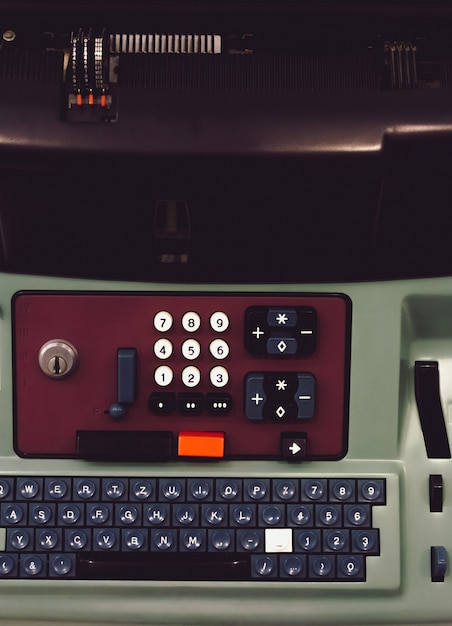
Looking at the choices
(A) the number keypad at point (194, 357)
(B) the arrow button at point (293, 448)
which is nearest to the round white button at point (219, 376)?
(A) the number keypad at point (194, 357)

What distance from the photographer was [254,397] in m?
0.99

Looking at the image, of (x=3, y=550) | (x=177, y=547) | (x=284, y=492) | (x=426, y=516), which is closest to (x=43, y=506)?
(x=3, y=550)

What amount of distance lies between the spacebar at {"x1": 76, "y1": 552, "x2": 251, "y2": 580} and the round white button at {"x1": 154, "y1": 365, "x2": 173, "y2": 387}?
215 mm

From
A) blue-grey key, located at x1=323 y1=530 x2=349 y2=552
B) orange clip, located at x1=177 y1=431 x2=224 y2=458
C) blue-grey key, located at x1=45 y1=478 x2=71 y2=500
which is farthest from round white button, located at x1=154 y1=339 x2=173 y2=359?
blue-grey key, located at x1=323 y1=530 x2=349 y2=552

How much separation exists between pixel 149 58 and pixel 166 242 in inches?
8.8

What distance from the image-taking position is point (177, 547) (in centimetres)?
98

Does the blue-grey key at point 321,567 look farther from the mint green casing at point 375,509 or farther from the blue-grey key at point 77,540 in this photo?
the blue-grey key at point 77,540

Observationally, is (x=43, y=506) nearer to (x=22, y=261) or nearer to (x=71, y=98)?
(x=22, y=261)

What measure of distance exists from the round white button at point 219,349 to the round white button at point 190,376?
0.10 feet

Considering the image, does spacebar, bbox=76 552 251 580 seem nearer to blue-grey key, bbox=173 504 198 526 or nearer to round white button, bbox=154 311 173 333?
blue-grey key, bbox=173 504 198 526

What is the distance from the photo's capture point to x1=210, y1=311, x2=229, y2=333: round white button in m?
0.99

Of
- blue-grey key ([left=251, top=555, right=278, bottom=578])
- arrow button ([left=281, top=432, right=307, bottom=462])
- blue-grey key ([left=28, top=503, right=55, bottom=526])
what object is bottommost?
blue-grey key ([left=251, top=555, right=278, bottom=578])

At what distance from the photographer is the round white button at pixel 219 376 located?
3.26ft

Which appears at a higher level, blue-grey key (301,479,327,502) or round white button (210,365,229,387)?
round white button (210,365,229,387)
